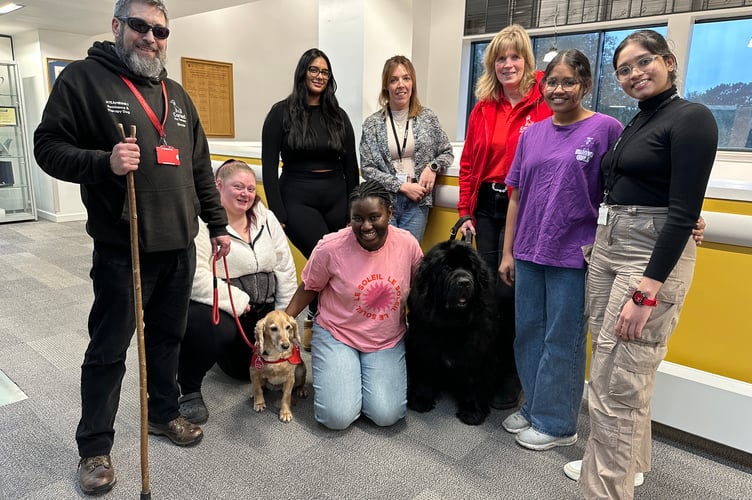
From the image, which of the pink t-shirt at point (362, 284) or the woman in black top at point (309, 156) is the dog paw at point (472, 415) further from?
the woman in black top at point (309, 156)

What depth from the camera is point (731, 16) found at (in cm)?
704

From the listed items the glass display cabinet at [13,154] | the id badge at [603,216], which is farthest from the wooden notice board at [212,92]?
the id badge at [603,216]

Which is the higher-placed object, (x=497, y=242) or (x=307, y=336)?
(x=497, y=242)

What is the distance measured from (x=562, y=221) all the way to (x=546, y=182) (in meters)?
0.16

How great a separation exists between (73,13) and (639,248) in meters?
6.32

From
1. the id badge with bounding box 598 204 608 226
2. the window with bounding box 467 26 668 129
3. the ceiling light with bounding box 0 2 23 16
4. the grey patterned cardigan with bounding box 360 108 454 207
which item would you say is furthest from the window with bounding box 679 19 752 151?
the ceiling light with bounding box 0 2 23 16

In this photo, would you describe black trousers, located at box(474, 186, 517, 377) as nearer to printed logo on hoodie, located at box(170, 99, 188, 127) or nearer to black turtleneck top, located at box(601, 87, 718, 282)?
black turtleneck top, located at box(601, 87, 718, 282)

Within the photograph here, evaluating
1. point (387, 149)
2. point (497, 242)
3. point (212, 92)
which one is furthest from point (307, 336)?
point (212, 92)

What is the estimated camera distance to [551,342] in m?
2.03

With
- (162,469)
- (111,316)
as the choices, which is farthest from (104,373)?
(162,469)

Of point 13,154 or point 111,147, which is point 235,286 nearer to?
point 111,147

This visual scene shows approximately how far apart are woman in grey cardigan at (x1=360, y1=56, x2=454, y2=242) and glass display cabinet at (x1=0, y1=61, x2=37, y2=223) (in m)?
6.26

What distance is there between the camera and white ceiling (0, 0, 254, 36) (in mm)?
5223

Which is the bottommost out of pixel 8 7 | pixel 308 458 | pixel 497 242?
pixel 308 458
